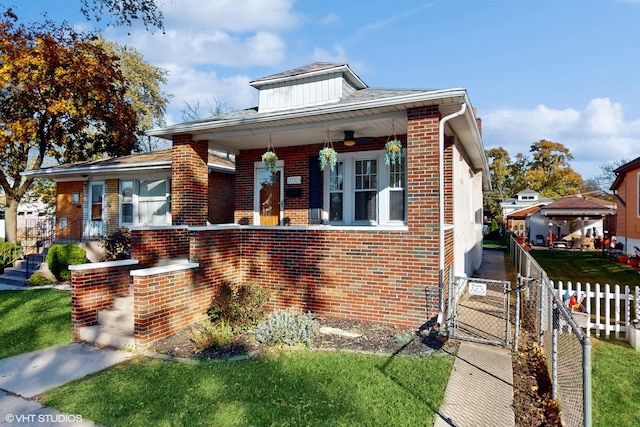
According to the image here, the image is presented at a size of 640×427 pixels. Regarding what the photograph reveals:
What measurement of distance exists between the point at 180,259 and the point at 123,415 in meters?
4.73

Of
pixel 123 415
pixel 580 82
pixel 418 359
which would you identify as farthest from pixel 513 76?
pixel 123 415

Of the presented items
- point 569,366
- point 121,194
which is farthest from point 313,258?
point 121,194

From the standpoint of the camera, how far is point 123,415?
3.59 meters

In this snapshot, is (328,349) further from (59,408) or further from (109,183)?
(109,183)

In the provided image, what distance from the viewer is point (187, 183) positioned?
8.15 meters

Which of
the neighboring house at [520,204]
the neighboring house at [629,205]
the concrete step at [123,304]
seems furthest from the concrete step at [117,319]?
the neighboring house at [520,204]

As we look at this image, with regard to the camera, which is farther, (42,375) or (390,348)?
(390,348)

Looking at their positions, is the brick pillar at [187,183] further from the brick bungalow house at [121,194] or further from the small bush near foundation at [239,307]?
the brick bungalow house at [121,194]

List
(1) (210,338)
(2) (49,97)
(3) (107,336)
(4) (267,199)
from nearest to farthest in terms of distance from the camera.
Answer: (1) (210,338) → (3) (107,336) → (4) (267,199) → (2) (49,97)

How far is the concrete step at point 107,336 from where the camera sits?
18.7 feet

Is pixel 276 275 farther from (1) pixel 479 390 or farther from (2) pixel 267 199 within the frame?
(1) pixel 479 390

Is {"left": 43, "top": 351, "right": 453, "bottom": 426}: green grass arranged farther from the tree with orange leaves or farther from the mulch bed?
the tree with orange leaves

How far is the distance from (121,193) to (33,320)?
7.62m

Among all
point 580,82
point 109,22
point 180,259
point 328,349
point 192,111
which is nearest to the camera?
point 328,349
